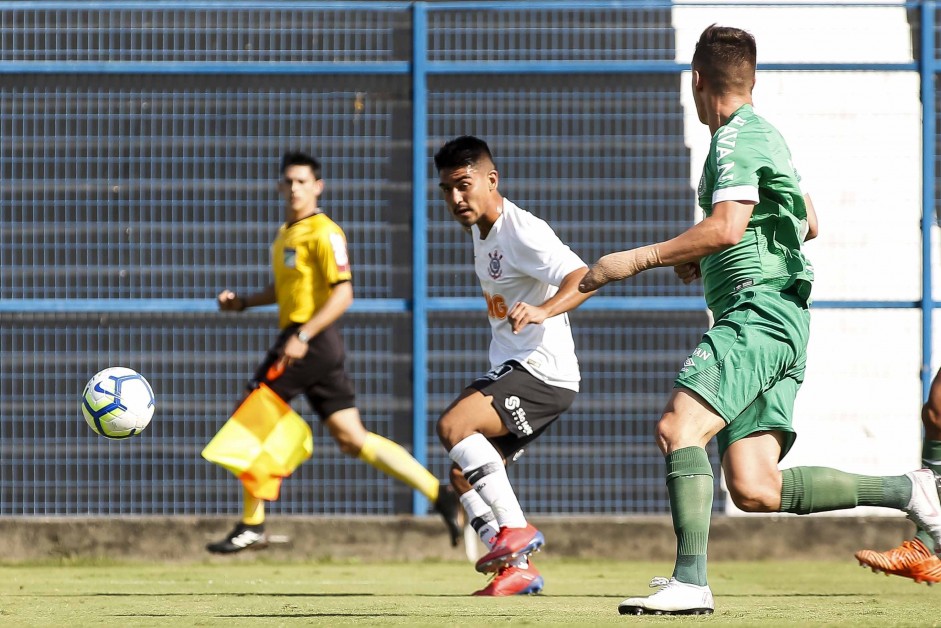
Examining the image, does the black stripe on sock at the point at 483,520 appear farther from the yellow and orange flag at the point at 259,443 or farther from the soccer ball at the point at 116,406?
the yellow and orange flag at the point at 259,443

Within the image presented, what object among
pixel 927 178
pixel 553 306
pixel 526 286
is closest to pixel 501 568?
pixel 553 306

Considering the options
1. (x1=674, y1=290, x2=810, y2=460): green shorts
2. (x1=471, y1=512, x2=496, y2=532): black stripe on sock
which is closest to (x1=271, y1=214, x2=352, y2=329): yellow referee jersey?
(x1=471, y1=512, x2=496, y2=532): black stripe on sock

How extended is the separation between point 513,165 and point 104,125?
2369mm

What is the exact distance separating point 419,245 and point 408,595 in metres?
3.01

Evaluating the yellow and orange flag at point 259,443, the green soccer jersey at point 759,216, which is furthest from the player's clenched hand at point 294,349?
the green soccer jersey at point 759,216

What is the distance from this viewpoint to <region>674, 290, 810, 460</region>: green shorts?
4773 mm

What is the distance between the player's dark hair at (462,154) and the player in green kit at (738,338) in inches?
61.2

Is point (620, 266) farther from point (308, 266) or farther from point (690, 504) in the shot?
point (308, 266)

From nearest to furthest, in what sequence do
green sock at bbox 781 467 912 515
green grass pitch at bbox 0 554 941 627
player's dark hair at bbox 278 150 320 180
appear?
green grass pitch at bbox 0 554 941 627 → green sock at bbox 781 467 912 515 → player's dark hair at bbox 278 150 320 180

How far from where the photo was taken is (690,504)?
480 centimetres

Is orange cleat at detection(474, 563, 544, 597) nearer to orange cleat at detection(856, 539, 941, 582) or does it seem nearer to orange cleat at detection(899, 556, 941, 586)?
orange cleat at detection(856, 539, 941, 582)

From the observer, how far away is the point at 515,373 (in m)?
6.32

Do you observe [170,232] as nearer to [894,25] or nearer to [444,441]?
[444,441]

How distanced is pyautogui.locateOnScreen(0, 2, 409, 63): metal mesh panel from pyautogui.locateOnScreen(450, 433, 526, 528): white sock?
3529 mm
